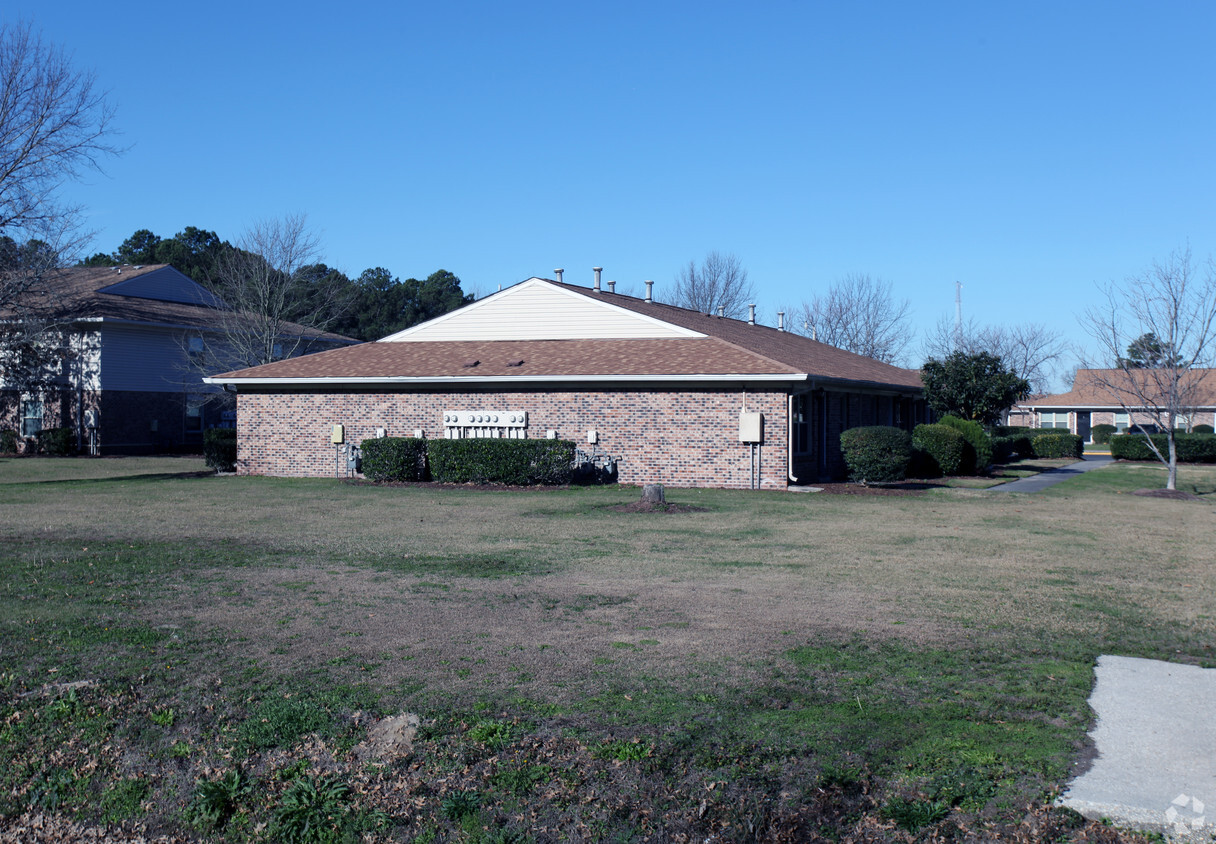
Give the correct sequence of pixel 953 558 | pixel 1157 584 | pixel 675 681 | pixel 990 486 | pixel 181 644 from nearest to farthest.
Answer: pixel 675 681
pixel 181 644
pixel 1157 584
pixel 953 558
pixel 990 486

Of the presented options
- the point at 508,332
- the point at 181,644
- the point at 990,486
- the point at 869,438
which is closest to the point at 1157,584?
the point at 181,644

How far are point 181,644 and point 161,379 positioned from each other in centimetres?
3219

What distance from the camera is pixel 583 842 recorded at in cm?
433

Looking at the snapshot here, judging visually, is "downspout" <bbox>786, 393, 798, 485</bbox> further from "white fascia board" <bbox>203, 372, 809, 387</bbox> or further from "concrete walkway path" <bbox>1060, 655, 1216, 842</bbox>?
"concrete walkway path" <bbox>1060, 655, 1216, 842</bbox>

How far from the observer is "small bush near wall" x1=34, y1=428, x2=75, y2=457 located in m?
33.2

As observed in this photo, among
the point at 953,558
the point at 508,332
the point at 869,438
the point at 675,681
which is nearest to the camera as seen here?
the point at 675,681

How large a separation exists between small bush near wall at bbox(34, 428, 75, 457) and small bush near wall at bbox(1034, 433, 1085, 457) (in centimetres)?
3492

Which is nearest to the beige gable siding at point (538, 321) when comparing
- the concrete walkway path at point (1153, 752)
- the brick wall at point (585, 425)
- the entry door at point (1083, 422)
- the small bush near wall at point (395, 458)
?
the brick wall at point (585, 425)

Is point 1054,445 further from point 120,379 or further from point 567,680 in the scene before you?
point 567,680

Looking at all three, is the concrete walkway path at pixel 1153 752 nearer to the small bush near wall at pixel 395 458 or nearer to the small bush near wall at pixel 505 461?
the small bush near wall at pixel 505 461

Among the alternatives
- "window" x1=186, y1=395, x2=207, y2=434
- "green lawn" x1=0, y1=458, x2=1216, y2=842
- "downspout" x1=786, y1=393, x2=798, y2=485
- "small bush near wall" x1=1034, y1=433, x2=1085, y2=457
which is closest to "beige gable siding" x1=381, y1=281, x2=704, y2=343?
"downspout" x1=786, y1=393, x2=798, y2=485

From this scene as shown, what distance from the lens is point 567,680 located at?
235 inches

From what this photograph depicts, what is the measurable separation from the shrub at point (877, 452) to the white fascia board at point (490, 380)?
6.20ft

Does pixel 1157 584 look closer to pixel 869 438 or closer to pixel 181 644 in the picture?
pixel 181 644
